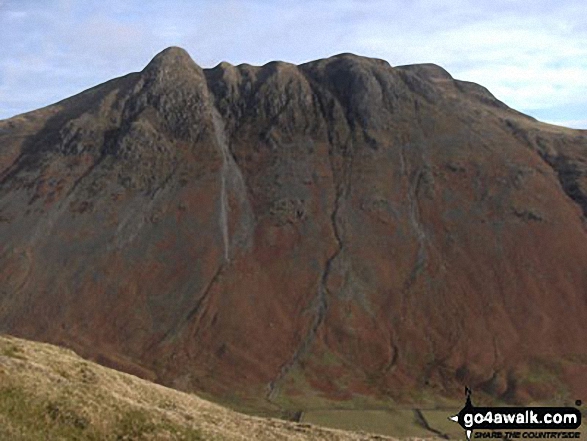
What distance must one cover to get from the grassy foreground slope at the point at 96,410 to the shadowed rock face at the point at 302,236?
33576 millimetres

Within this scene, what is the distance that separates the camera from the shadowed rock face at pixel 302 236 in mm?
63375

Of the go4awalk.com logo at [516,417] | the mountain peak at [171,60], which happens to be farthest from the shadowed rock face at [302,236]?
the go4awalk.com logo at [516,417]

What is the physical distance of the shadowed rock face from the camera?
63.4 meters

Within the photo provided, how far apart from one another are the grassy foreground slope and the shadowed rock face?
3358cm

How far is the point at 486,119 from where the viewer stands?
93438 millimetres

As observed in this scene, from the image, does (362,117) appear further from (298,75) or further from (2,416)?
(2,416)

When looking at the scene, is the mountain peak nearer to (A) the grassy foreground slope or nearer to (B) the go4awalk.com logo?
(B) the go4awalk.com logo

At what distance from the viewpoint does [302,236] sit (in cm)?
7519

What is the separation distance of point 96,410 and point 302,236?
56817 mm

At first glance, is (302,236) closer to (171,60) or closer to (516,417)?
(171,60)

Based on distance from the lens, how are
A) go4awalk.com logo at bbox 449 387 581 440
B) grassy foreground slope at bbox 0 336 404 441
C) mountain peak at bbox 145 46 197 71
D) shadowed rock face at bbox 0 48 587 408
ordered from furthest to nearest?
mountain peak at bbox 145 46 197 71 → shadowed rock face at bbox 0 48 587 408 → go4awalk.com logo at bbox 449 387 581 440 → grassy foreground slope at bbox 0 336 404 441

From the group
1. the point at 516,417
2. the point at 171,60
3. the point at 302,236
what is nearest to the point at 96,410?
the point at 516,417

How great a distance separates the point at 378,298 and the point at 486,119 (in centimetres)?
3750

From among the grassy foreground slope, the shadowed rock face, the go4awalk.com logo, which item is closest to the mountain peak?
the shadowed rock face
